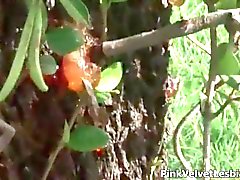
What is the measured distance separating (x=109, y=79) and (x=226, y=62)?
87mm

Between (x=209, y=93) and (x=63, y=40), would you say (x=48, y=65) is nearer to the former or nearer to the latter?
(x=63, y=40)

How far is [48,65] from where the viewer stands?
40 cm

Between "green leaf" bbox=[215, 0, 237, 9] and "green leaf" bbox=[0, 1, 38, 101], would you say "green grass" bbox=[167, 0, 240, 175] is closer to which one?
"green leaf" bbox=[215, 0, 237, 9]

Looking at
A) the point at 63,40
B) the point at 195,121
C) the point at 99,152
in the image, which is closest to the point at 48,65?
the point at 63,40

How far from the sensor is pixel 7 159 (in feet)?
1.43

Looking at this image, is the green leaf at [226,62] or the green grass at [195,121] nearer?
the green leaf at [226,62]

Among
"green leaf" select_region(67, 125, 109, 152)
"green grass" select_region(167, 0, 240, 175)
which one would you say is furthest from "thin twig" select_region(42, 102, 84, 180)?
"green grass" select_region(167, 0, 240, 175)

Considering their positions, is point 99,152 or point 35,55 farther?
point 99,152

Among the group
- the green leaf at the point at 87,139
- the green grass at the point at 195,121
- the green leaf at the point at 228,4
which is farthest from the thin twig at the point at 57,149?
the green grass at the point at 195,121

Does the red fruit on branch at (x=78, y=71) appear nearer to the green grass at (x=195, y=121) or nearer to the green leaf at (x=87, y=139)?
the green leaf at (x=87, y=139)

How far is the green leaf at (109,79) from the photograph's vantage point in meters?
0.42

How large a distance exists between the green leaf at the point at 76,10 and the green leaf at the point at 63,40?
0.03m

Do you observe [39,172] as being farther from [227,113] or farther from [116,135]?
[227,113]

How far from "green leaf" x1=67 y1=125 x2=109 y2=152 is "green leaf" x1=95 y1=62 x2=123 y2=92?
0.03m
